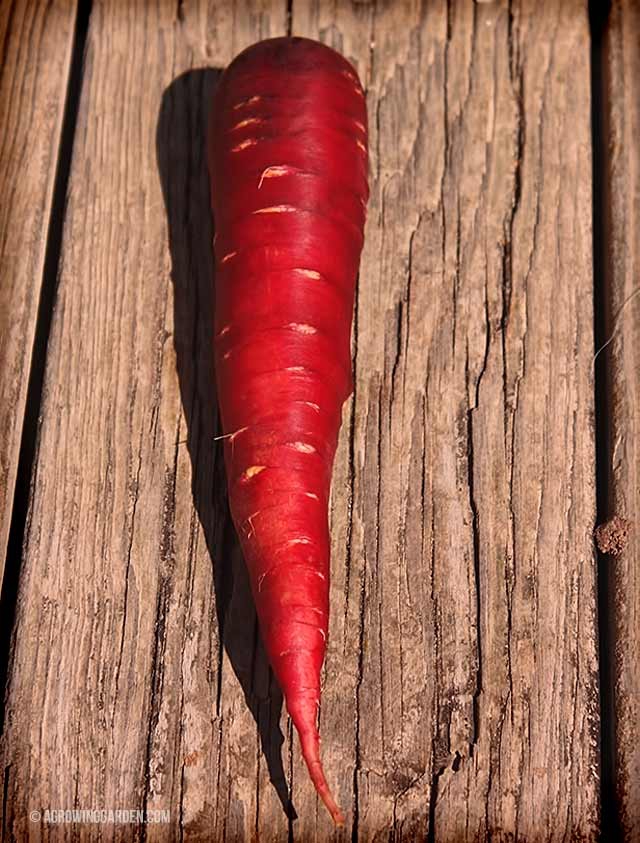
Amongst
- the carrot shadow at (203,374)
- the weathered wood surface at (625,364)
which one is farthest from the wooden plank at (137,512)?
the weathered wood surface at (625,364)

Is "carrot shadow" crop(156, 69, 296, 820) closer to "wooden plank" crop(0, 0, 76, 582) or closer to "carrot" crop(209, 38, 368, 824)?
"carrot" crop(209, 38, 368, 824)

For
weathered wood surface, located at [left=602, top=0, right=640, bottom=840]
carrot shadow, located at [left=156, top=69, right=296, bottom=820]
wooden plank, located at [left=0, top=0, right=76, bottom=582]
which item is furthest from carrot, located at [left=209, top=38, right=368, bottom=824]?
weathered wood surface, located at [left=602, top=0, right=640, bottom=840]

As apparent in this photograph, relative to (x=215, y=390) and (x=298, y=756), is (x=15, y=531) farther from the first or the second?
(x=298, y=756)

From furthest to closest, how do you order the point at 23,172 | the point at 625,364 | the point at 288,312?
1. the point at 23,172
2. the point at 625,364
3. the point at 288,312

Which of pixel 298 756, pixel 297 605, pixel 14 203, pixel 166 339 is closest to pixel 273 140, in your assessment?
pixel 166 339

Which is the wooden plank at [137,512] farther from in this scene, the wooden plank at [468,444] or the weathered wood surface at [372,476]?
the wooden plank at [468,444]

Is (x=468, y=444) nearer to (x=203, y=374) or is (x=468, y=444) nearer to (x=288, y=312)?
(x=288, y=312)

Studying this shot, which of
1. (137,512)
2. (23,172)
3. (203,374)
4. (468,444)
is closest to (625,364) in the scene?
(468,444)
